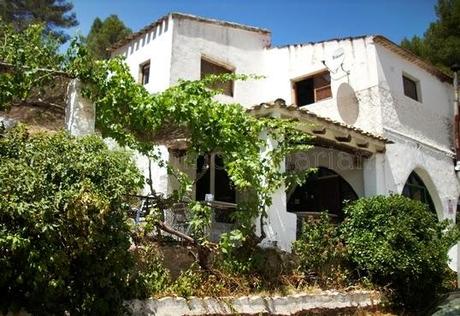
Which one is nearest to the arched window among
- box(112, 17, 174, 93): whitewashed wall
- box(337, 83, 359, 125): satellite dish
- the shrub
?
box(337, 83, 359, 125): satellite dish

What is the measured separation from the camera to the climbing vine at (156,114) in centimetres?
945

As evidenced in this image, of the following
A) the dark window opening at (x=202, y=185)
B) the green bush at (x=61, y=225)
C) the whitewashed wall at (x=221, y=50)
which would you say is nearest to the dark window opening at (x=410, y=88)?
the whitewashed wall at (x=221, y=50)

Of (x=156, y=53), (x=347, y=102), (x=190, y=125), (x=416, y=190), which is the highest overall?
(x=156, y=53)

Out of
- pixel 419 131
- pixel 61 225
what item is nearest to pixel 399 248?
pixel 419 131

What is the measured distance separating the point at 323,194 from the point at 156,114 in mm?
8048

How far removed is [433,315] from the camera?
713cm

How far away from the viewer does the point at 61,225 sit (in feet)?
20.5

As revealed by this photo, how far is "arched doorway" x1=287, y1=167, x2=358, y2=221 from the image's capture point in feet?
50.6

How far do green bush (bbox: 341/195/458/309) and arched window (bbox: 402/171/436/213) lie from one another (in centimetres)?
473

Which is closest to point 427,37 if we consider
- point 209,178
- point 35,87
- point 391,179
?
point 391,179

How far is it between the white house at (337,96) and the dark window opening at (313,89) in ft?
0.12

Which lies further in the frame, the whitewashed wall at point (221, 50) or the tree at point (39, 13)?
the tree at point (39, 13)

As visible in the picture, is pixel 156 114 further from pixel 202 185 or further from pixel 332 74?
pixel 332 74

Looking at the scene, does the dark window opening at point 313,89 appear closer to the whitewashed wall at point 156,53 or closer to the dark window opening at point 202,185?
the dark window opening at point 202,185
